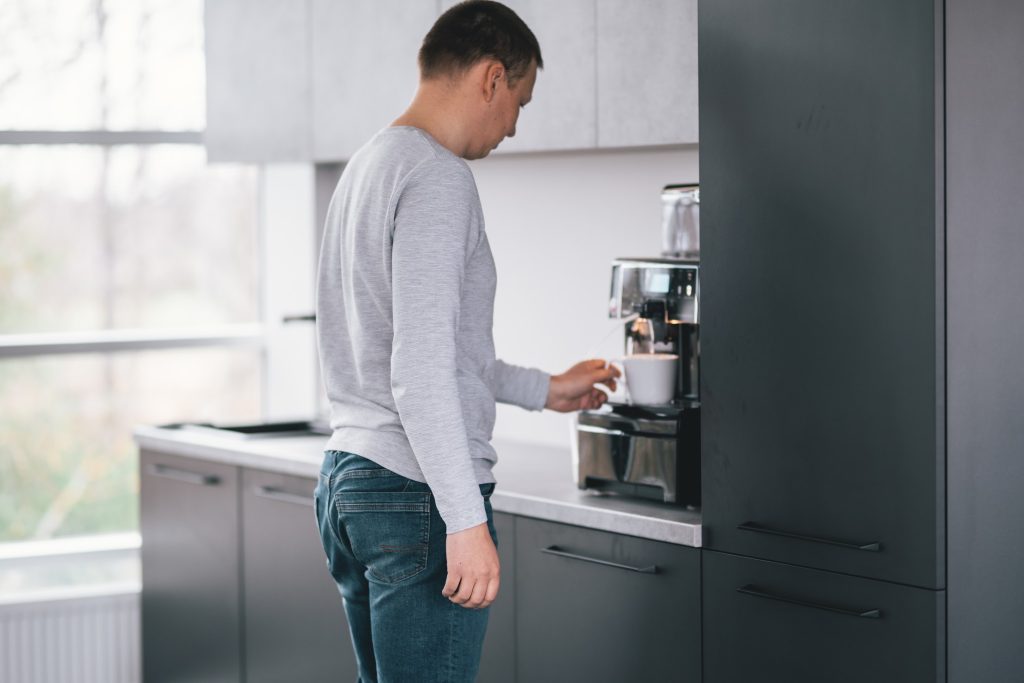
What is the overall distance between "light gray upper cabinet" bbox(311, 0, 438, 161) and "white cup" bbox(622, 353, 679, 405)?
1.13 m

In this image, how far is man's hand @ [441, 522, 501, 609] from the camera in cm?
173

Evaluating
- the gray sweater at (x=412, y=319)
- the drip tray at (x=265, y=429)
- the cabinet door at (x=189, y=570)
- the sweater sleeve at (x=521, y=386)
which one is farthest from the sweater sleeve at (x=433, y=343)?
the drip tray at (x=265, y=429)

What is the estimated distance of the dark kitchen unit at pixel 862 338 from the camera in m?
1.93

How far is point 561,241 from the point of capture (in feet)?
11.1

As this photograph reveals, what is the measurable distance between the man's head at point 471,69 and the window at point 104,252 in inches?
99.1

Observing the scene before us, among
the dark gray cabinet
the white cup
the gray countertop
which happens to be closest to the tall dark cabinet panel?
the gray countertop

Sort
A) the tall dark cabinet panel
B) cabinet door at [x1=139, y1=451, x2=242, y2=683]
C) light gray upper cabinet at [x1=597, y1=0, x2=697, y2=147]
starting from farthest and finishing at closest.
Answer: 1. cabinet door at [x1=139, y1=451, x2=242, y2=683]
2. light gray upper cabinet at [x1=597, y1=0, x2=697, y2=147]
3. the tall dark cabinet panel

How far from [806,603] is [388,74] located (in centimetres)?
183

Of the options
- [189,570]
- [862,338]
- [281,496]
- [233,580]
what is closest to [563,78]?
[862,338]

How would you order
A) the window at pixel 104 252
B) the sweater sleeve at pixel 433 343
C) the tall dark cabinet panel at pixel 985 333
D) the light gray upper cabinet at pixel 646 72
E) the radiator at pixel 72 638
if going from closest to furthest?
the sweater sleeve at pixel 433 343
the tall dark cabinet panel at pixel 985 333
the light gray upper cabinet at pixel 646 72
the radiator at pixel 72 638
the window at pixel 104 252

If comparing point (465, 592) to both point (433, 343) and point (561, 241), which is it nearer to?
point (433, 343)

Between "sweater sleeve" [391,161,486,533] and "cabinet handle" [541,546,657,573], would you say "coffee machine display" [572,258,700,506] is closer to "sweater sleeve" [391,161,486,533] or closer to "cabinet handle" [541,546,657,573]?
"cabinet handle" [541,546,657,573]

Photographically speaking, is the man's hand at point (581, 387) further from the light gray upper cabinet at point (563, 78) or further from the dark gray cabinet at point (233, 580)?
the dark gray cabinet at point (233, 580)

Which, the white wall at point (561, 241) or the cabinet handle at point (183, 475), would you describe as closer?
the white wall at point (561, 241)
